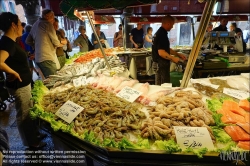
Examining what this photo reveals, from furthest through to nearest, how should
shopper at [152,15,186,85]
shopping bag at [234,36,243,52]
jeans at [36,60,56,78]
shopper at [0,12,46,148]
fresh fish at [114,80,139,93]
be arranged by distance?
shopping bag at [234,36,243,52] < jeans at [36,60,56,78] < shopper at [152,15,186,85] < shopper at [0,12,46,148] < fresh fish at [114,80,139,93]

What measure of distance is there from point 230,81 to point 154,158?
1915mm

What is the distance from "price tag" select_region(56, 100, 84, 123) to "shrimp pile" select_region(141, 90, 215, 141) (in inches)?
32.7

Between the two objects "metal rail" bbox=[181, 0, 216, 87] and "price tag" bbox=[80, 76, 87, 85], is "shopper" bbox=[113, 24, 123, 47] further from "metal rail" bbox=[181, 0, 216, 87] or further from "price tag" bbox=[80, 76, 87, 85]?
"metal rail" bbox=[181, 0, 216, 87]

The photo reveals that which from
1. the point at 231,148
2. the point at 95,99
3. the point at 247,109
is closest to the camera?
the point at 231,148

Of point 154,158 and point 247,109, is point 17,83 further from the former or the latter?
point 247,109

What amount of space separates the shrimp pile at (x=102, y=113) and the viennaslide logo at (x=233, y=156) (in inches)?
29.7

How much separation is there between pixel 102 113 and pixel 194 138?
1016 mm

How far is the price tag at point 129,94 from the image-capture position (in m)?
2.27

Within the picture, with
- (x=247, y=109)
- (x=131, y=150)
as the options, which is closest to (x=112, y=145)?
(x=131, y=150)

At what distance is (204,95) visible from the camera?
7.88ft

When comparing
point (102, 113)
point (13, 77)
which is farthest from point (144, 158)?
point (13, 77)

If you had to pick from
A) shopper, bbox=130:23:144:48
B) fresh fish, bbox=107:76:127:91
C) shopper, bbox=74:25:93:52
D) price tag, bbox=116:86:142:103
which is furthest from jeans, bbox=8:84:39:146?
shopper, bbox=130:23:144:48

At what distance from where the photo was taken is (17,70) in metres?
3.03

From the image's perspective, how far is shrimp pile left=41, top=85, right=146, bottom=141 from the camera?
1.83 meters
